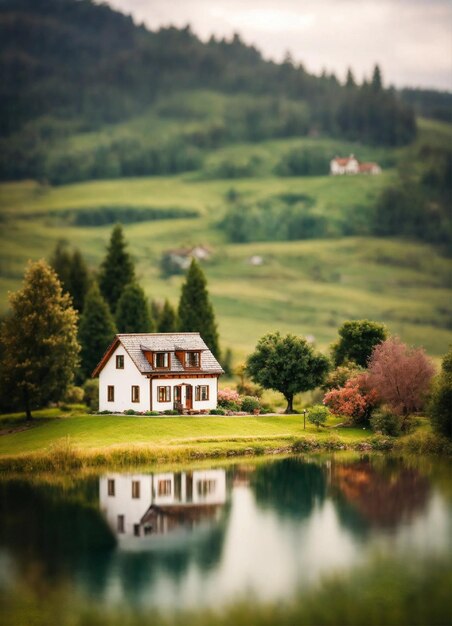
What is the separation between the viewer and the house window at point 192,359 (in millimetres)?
82188

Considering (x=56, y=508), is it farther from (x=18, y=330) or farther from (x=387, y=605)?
(x=18, y=330)

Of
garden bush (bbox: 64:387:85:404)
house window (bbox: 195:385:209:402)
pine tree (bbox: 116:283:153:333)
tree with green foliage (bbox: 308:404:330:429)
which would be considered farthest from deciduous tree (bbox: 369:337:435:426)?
pine tree (bbox: 116:283:153:333)

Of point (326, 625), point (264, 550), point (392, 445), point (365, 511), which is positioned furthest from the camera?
point (392, 445)

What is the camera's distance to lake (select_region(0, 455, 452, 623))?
45344mm

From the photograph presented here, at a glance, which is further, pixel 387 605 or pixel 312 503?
pixel 312 503

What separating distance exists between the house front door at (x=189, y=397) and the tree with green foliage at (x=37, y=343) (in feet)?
27.3

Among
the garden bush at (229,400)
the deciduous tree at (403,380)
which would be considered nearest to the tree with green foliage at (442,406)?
the deciduous tree at (403,380)

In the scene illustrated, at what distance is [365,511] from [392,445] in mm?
18558

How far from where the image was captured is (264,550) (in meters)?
50.3

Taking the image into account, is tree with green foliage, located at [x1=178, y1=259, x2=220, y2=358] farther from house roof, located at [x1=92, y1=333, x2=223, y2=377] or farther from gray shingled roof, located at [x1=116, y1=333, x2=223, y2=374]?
house roof, located at [x1=92, y1=333, x2=223, y2=377]

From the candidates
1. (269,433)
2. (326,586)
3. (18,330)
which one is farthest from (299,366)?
(326,586)

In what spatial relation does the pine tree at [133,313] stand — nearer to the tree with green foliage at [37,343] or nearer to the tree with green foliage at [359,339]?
the tree with green foliage at [37,343]

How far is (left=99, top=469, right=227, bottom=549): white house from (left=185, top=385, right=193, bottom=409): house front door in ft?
51.1

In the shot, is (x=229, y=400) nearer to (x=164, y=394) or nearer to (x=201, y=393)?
(x=201, y=393)
